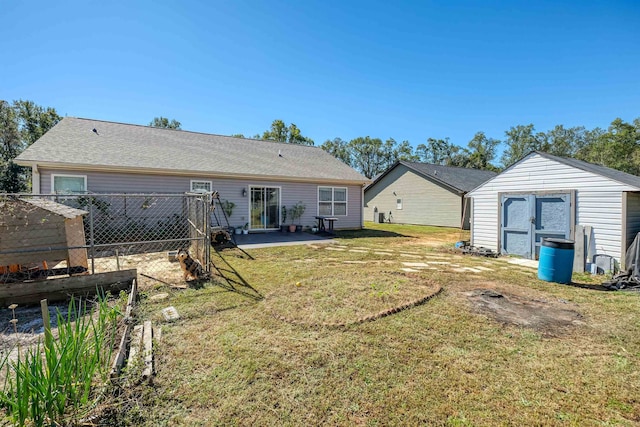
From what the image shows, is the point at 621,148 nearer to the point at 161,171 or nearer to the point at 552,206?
the point at 552,206

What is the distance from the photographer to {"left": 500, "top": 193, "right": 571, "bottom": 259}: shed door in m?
7.38

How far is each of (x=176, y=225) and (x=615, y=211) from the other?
13.1 m

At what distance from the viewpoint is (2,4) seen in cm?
866

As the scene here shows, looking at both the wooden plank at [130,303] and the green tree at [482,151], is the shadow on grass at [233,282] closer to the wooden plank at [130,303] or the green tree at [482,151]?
the wooden plank at [130,303]

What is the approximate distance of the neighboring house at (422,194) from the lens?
17.7 meters

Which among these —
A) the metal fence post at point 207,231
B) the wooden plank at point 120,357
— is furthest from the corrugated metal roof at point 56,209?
the wooden plank at point 120,357

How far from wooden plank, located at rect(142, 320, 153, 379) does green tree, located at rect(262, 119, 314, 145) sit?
34268 mm

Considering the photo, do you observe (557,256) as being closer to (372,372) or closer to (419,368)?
(419,368)

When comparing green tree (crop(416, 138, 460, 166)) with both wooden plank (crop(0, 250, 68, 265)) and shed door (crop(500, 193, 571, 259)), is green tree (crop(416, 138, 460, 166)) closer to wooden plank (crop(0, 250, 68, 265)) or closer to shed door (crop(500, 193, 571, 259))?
shed door (crop(500, 193, 571, 259))

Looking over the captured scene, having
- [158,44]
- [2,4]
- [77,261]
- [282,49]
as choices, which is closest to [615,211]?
[77,261]

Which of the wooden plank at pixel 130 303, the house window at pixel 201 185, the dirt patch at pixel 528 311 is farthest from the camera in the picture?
the house window at pixel 201 185

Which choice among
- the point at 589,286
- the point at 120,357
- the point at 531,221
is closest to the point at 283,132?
the point at 531,221

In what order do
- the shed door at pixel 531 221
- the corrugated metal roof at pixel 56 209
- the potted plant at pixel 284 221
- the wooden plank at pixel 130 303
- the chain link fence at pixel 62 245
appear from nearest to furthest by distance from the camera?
1. the wooden plank at pixel 130 303
2. the chain link fence at pixel 62 245
3. the corrugated metal roof at pixel 56 209
4. the shed door at pixel 531 221
5. the potted plant at pixel 284 221

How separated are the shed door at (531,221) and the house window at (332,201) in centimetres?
787
